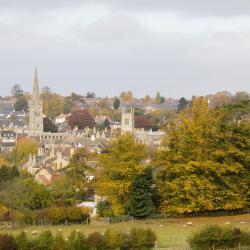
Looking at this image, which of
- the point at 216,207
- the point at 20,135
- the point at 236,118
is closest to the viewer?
the point at 216,207

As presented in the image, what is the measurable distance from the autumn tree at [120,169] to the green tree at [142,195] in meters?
0.65

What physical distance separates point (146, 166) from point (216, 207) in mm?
4824

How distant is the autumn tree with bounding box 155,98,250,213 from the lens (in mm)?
42500

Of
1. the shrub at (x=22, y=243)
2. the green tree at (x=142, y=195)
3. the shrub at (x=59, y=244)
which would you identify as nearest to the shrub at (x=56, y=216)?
the green tree at (x=142, y=195)

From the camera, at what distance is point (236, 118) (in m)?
45.5

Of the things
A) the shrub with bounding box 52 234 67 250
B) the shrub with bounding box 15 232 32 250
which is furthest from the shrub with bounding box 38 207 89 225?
the shrub with bounding box 52 234 67 250

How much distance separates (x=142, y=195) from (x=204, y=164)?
370 cm

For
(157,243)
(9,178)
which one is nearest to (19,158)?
(9,178)

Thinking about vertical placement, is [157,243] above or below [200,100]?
below

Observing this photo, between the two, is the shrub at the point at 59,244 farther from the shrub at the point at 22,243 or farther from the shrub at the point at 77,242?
the shrub at the point at 22,243

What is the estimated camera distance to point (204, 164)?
42656 mm

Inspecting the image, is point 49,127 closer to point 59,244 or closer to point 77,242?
point 59,244

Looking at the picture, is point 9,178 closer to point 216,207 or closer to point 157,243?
point 216,207

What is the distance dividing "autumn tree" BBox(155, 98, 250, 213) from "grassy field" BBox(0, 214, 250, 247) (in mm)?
1024
